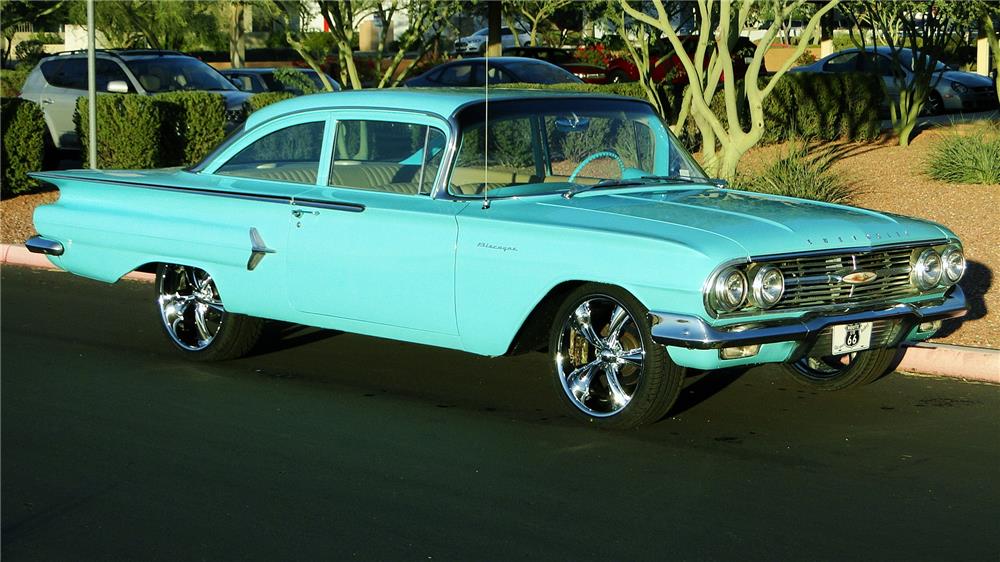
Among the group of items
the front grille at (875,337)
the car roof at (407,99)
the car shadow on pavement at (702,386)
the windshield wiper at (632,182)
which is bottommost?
the car shadow on pavement at (702,386)

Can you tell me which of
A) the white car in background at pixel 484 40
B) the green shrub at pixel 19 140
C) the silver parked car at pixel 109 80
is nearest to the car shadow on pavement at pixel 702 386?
the green shrub at pixel 19 140

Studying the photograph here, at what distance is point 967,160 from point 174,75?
11.5 metres

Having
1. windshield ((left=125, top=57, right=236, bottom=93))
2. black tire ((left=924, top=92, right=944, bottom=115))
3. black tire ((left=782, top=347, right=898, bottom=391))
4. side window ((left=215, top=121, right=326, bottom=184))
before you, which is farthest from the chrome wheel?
black tire ((left=924, top=92, right=944, bottom=115))

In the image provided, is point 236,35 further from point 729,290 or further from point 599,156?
point 729,290

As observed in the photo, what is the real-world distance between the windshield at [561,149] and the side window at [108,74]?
13928 millimetres

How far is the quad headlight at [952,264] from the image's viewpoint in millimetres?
7125

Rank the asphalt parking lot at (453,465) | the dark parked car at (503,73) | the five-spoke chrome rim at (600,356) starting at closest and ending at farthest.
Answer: the asphalt parking lot at (453,465)
the five-spoke chrome rim at (600,356)
the dark parked car at (503,73)

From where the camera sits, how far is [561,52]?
103 feet

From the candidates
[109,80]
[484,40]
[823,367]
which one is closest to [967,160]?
[823,367]

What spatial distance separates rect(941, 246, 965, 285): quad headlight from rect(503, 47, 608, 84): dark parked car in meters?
19.5

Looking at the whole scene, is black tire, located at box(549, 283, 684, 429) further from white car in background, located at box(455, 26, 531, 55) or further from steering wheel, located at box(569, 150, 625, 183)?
white car in background, located at box(455, 26, 531, 55)

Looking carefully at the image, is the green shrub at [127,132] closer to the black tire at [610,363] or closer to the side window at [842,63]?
the black tire at [610,363]

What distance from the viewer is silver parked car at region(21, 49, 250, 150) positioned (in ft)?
65.6

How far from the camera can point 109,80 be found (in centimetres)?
2055
